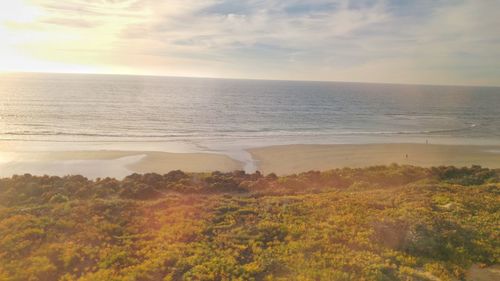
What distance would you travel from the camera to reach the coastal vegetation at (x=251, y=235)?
1124cm

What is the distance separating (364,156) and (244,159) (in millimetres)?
14911

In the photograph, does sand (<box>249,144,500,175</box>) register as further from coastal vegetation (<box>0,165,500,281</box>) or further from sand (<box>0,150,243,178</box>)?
coastal vegetation (<box>0,165,500,281</box>)

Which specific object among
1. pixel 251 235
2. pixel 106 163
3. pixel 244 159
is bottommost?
pixel 106 163

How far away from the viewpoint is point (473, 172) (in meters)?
28.3

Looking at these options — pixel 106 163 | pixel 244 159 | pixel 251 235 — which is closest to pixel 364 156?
pixel 244 159

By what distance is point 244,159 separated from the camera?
40469 mm

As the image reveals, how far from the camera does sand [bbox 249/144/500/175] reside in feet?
125

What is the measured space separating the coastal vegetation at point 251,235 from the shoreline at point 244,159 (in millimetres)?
13232

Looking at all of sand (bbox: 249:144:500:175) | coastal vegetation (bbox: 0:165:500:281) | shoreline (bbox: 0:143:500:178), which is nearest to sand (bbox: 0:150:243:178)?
shoreline (bbox: 0:143:500:178)

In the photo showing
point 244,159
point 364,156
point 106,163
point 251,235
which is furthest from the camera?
point 364,156

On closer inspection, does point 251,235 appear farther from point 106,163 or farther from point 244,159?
point 106,163

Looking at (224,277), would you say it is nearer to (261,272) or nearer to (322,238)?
(261,272)

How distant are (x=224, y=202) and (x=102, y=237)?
265 inches

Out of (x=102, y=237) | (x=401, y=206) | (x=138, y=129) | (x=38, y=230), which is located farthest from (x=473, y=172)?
(x=138, y=129)
